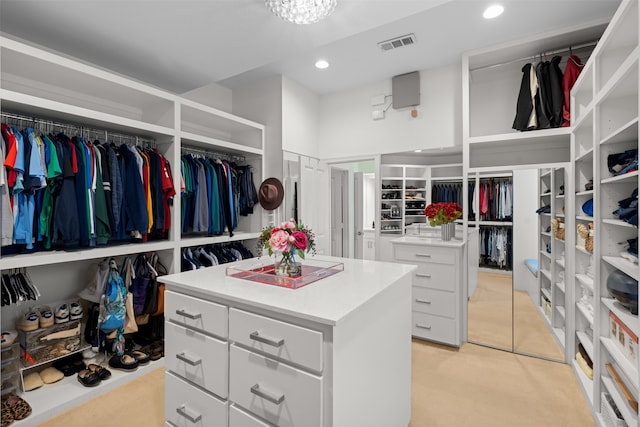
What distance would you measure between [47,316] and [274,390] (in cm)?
208

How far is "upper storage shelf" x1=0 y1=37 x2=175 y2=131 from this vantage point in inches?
79.8

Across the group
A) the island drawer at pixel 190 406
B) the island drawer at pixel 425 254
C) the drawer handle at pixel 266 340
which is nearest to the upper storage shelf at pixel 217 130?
the island drawer at pixel 425 254

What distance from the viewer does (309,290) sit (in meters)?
1.45

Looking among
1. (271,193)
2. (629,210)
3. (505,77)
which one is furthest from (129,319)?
(505,77)

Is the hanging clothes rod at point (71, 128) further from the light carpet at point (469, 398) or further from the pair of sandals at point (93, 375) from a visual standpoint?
the light carpet at point (469, 398)

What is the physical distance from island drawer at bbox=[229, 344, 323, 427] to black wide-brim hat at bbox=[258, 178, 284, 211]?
2.40m

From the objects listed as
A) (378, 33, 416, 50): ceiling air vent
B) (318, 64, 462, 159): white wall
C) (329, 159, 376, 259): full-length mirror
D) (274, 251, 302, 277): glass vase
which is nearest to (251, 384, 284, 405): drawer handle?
(274, 251, 302, 277): glass vase

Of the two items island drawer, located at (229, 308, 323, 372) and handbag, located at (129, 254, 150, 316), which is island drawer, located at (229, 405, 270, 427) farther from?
handbag, located at (129, 254, 150, 316)

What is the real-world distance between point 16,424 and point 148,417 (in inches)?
28.6

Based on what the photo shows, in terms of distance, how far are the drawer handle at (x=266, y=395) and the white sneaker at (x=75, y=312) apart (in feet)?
6.48

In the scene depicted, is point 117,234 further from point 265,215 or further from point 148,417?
point 265,215

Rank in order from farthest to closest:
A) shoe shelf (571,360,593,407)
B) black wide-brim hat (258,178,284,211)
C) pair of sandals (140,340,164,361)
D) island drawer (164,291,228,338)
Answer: black wide-brim hat (258,178,284,211)
pair of sandals (140,340,164,361)
shoe shelf (571,360,593,407)
island drawer (164,291,228,338)

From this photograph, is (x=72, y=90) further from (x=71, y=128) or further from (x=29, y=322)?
(x=29, y=322)

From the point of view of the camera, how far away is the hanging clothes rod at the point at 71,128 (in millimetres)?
2269
